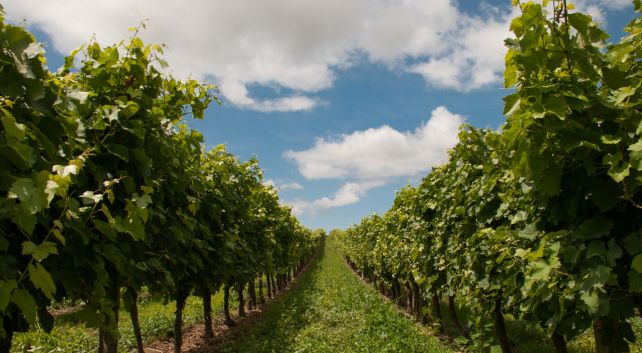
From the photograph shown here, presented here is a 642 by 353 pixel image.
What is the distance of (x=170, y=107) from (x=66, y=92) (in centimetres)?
188

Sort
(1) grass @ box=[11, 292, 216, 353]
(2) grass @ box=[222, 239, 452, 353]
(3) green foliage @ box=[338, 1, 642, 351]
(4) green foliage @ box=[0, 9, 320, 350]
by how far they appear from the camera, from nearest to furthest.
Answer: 1. (4) green foliage @ box=[0, 9, 320, 350]
2. (3) green foliage @ box=[338, 1, 642, 351]
3. (2) grass @ box=[222, 239, 452, 353]
4. (1) grass @ box=[11, 292, 216, 353]

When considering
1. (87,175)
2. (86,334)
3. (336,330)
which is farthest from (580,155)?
(86,334)

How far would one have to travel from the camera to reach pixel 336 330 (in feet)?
42.5

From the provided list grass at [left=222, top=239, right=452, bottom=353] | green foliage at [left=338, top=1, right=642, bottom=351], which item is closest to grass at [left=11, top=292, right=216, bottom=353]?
grass at [left=222, top=239, right=452, bottom=353]

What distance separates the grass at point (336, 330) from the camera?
10672 mm

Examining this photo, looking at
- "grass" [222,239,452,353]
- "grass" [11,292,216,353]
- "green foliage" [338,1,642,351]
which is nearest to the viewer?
"green foliage" [338,1,642,351]

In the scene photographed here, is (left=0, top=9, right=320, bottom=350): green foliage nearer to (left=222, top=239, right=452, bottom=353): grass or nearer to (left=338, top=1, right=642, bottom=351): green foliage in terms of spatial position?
(left=338, top=1, right=642, bottom=351): green foliage

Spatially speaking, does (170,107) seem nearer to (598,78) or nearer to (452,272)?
(598,78)

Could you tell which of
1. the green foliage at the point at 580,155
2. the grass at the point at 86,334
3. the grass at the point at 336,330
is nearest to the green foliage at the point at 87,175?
the green foliage at the point at 580,155

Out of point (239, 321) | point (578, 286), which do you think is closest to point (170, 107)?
point (578, 286)

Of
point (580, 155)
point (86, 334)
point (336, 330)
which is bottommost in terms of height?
point (336, 330)

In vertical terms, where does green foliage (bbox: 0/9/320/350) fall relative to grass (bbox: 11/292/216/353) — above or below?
above

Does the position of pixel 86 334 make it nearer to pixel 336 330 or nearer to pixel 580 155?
pixel 336 330

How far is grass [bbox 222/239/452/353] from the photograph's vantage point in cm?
1067
